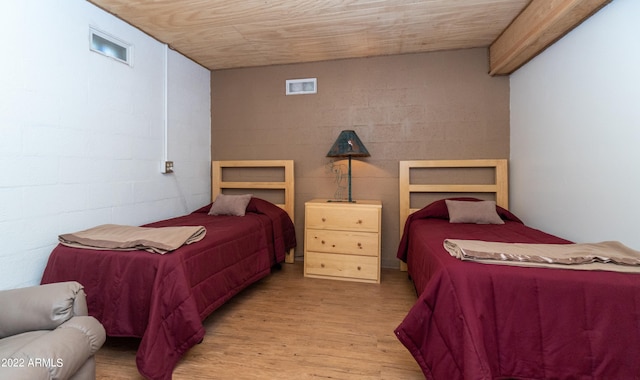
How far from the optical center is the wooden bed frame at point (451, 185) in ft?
9.79

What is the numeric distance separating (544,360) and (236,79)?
3.67m

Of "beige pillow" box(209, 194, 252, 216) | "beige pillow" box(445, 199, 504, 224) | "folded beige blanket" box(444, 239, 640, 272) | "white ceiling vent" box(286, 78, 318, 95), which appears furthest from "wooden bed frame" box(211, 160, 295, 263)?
"folded beige blanket" box(444, 239, 640, 272)

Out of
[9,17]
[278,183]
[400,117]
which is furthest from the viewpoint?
[278,183]

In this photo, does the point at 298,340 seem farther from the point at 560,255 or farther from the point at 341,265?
the point at 560,255

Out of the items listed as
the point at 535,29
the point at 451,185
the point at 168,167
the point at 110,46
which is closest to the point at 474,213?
the point at 451,185

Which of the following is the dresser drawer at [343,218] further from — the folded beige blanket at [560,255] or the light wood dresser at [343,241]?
the folded beige blanket at [560,255]

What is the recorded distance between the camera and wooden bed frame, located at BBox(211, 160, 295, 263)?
3.40 m

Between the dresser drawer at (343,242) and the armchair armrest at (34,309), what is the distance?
6.37 feet

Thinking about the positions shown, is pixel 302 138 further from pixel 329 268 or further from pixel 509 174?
pixel 509 174

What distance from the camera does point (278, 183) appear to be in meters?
3.46

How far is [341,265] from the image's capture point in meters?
2.86

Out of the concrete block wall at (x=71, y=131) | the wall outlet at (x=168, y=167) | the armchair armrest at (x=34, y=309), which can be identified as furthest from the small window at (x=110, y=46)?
the armchair armrest at (x=34, y=309)

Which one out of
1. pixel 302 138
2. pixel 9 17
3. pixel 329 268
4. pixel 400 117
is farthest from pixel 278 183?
pixel 9 17

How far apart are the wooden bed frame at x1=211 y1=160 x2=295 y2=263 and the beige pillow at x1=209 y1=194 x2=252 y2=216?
1.54 feet
